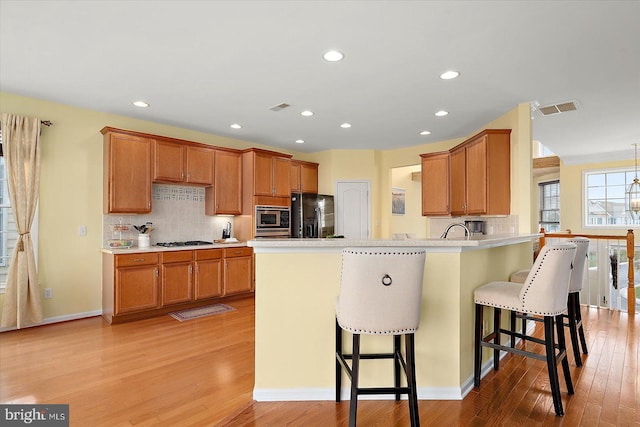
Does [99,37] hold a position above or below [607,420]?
above

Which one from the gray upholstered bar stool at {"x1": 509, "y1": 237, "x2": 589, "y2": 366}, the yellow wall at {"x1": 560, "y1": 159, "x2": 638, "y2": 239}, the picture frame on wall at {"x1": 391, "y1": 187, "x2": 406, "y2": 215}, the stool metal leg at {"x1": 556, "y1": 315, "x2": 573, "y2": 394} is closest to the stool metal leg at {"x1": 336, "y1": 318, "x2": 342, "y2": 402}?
the stool metal leg at {"x1": 556, "y1": 315, "x2": 573, "y2": 394}

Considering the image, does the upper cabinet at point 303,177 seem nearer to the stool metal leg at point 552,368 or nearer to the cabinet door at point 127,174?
the cabinet door at point 127,174

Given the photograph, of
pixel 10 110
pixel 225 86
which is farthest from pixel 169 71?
pixel 10 110

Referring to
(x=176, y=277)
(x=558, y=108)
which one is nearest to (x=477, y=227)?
(x=558, y=108)

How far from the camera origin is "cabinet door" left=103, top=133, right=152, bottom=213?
14.0 ft

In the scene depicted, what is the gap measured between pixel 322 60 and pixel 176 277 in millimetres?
3212

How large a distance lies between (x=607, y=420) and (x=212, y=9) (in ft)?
11.5

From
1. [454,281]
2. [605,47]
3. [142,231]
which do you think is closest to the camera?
[454,281]

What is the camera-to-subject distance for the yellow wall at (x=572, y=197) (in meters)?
7.82

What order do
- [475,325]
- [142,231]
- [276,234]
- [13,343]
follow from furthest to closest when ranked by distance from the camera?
[276,234] < [142,231] < [13,343] < [475,325]

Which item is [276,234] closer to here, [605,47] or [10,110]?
[10,110]

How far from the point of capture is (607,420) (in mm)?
2109

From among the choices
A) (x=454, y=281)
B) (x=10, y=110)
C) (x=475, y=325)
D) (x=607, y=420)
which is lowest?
(x=607, y=420)

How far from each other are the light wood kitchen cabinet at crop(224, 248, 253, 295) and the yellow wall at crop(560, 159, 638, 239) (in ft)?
24.0
